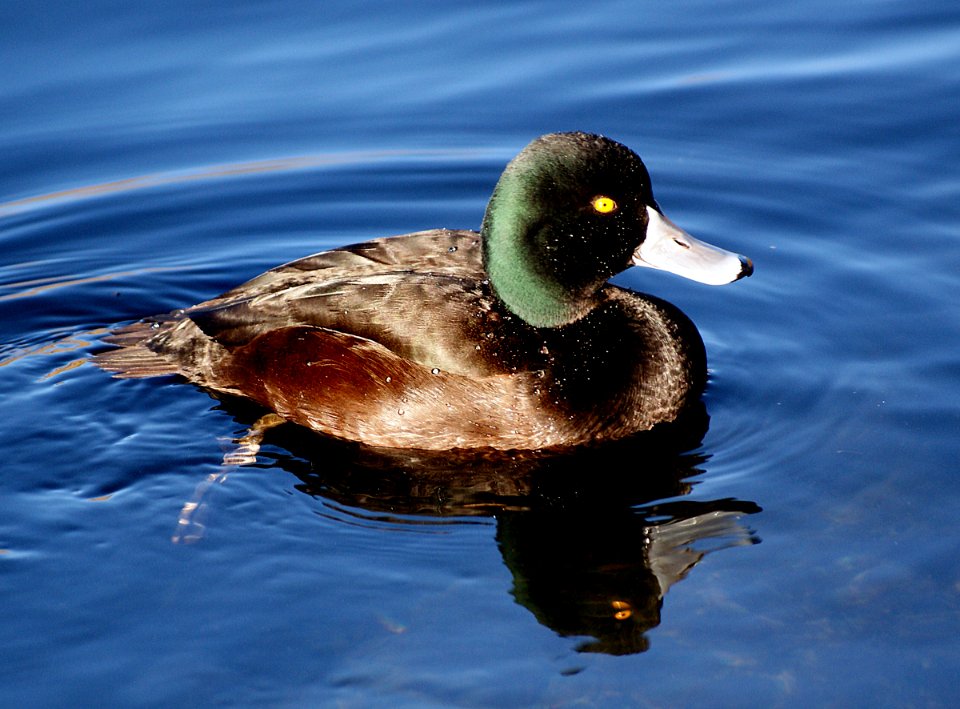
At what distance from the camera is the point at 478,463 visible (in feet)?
21.2

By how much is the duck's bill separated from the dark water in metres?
0.72

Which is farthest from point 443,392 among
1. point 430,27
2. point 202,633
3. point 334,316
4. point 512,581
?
point 430,27

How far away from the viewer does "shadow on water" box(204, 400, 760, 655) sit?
17.6 ft

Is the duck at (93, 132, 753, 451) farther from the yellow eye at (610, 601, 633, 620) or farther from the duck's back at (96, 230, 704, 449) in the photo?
the yellow eye at (610, 601, 633, 620)

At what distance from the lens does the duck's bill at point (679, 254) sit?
667 cm

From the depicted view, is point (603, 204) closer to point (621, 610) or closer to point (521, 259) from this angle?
point (521, 259)

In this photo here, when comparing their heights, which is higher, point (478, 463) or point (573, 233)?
point (573, 233)

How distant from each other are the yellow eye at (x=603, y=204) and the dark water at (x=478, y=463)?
1201 millimetres

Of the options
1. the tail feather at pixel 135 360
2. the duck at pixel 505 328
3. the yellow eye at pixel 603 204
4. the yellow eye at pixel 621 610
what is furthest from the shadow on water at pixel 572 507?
the yellow eye at pixel 603 204

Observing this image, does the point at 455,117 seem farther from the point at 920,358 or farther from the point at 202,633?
the point at 202,633

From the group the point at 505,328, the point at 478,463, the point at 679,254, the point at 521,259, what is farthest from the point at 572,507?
the point at 679,254

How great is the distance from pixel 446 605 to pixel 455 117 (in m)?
5.47

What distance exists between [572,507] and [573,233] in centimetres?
140

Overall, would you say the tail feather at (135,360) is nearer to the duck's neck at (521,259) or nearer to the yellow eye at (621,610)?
the duck's neck at (521,259)
